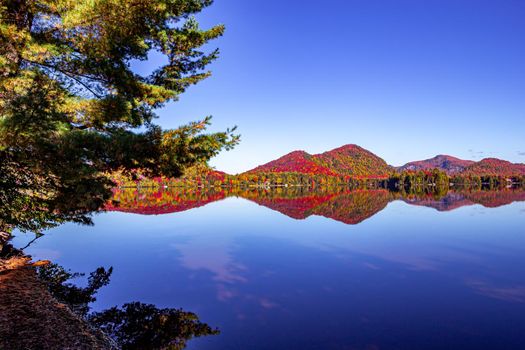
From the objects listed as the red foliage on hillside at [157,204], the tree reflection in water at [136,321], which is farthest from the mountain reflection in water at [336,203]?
the tree reflection in water at [136,321]

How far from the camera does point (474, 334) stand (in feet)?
32.2

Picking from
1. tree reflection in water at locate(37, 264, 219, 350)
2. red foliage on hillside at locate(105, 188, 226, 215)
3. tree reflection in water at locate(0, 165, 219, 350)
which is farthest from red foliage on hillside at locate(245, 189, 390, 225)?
tree reflection in water at locate(0, 165, 219, 350)

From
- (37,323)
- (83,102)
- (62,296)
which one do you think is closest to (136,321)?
(37,323)

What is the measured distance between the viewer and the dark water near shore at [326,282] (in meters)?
9.95

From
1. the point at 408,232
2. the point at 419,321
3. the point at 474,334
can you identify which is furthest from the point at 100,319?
the point at 408,232

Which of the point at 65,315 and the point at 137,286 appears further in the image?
the point at 137,286

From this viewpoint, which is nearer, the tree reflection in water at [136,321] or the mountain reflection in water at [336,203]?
the tree reflection in water at [136,321]

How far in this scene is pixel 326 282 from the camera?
15.3m

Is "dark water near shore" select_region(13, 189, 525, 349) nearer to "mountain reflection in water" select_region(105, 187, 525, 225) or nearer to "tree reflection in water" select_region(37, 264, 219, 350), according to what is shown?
"tree reflection in water" select_region(37, 264, 219, 350)

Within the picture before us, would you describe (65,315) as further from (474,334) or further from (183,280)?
(474,334)

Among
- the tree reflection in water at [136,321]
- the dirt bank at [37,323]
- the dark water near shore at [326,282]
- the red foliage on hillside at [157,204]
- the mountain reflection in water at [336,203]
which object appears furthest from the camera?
the red foliage on hillside at [157,204]

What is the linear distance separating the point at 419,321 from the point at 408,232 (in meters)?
20.9

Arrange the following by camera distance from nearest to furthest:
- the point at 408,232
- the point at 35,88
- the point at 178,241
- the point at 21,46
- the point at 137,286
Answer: the point at 35,88
the point at 21,46
the point at 137,286
the point at 178,241
the point at 408,232

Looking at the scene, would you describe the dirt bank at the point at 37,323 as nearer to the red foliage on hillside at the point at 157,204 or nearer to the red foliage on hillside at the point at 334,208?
the red foliage on hillside at the point at 157,204
